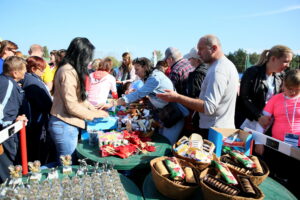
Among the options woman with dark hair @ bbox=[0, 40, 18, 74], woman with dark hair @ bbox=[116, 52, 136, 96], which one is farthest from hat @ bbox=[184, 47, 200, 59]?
woman with dark hair @ bbox=[0, 40, 18, 74]

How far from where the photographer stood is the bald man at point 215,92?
174 cm

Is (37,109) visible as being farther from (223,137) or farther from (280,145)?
(280,145)

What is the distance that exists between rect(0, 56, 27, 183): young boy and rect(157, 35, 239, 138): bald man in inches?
70.1

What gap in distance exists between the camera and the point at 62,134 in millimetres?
1948

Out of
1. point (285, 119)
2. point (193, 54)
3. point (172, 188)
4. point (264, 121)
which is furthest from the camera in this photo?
point (193, 54)

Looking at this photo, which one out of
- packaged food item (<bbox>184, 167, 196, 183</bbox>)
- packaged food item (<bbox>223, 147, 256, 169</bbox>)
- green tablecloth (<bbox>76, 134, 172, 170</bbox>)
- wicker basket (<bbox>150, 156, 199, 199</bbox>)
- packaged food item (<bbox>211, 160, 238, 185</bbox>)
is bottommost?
green tablecloth (<bbox>76, 134, 172, 170</bbox>)

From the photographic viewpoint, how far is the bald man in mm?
1744

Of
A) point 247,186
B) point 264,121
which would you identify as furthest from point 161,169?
point 264,121

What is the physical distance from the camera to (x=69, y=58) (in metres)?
1.91

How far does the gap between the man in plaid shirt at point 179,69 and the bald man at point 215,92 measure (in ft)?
4.30

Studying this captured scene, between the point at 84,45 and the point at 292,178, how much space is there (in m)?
2.55

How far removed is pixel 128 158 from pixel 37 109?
1.86 m

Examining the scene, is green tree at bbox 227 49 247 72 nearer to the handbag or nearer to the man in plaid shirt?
the man in plaid shirt

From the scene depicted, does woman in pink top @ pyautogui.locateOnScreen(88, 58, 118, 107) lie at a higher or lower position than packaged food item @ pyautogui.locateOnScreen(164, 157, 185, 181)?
higher
